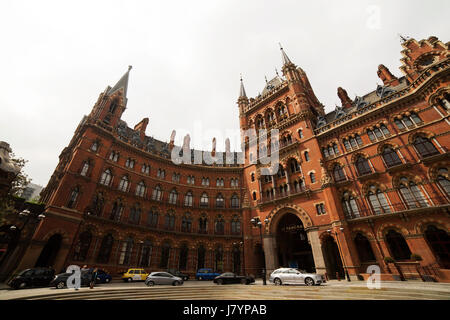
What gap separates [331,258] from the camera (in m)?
23.6

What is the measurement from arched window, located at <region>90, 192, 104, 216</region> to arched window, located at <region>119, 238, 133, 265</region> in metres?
5.14

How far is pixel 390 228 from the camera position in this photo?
20219 mm

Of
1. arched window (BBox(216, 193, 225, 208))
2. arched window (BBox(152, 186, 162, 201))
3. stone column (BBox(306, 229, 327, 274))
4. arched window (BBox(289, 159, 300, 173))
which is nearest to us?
stone column (BBox(306, 229, 327, 274))

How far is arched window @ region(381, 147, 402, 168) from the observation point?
22.1 meters

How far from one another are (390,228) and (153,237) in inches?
1137

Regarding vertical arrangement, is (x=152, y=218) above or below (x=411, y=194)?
above

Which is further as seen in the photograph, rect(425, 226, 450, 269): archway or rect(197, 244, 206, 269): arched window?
rect(197, 244, 206, 269): arched window

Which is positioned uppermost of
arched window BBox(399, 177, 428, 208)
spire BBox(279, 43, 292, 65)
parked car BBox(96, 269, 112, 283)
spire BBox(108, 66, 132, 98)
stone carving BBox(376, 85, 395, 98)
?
spire BBox(279, 43, 292, 65)

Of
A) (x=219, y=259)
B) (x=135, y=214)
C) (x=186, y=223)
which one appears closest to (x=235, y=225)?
(x=219, y=259)

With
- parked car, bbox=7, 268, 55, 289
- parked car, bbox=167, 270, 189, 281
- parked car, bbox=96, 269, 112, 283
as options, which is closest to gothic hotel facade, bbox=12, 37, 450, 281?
parked car, bbox=167, 270, 189, 281

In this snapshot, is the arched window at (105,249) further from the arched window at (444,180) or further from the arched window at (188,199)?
the arched window at (444,180)

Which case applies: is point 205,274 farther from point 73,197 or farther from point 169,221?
point 73,197

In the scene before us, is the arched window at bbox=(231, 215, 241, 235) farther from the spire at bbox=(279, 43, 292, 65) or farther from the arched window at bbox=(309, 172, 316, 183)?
the spire at bbox=(279, 43, 292, 65)

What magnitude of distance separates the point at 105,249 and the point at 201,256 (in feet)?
43.5
